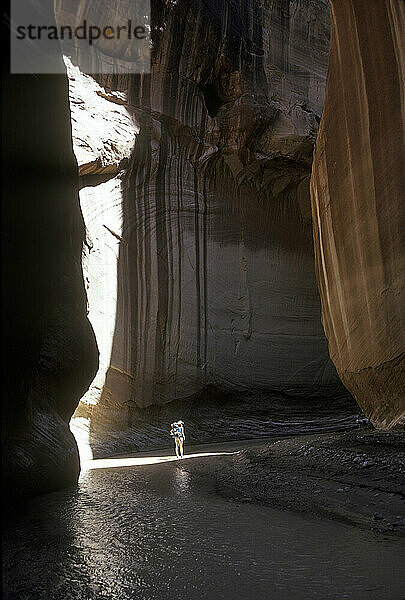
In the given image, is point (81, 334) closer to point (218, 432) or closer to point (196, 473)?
point (196, 473)

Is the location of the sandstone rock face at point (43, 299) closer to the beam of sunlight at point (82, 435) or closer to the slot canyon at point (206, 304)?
the slot canyon at point (206, 304)

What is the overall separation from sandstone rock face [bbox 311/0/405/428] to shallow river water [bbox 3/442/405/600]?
3047mm

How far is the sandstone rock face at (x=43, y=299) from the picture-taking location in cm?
464

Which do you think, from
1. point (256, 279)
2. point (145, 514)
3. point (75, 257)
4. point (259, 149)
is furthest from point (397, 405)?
point (259, 149)

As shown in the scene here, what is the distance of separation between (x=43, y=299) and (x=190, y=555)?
3.72 meters

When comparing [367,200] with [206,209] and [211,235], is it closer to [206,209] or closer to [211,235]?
[211,235]

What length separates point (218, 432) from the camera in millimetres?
14859

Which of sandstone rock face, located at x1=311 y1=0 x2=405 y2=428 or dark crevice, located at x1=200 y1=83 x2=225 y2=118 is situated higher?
dark crevice, located at x1=200 y1=83 x2=225 y2=118

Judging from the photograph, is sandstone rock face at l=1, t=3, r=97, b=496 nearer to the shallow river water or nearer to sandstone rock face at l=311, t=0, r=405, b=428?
the shallow river water

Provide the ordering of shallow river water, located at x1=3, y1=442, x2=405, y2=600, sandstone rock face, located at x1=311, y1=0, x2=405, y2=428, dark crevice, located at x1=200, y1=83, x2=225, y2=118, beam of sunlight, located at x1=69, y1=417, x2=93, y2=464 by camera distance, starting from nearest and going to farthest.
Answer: shallow river water, located at x1=3, y1=442, x2=405, y2=600
sandstone rock face, located at x1=311, y1=0, x2=405, y2=428
beam of sunlight, located at x1=69, y1=417, x2=93, y2=464
dark crevice, located at x1=200, y1=83, x2=225, y2=118

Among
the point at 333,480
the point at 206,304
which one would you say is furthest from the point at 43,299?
the point at 206,304

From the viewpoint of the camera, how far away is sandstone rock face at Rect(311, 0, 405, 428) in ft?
21.7

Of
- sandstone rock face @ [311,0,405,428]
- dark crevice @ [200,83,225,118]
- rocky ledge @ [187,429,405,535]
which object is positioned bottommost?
rocky ledge @ [187,429,405,535]

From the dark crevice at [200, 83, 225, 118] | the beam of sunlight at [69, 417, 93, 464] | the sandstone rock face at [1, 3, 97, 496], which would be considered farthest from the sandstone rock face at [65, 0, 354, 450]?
the sandstone rock face at [1, 3, 97, 496]
